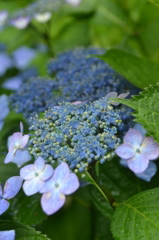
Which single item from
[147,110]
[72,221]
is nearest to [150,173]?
[147,110]

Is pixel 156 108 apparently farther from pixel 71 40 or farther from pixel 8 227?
pixel 71 40

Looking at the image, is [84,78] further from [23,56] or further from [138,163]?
[23,56]

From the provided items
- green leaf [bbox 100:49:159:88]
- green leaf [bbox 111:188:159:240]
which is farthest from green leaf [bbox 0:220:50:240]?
green leaf [bbox 100:49:159:88]

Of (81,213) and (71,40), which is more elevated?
(71,40)

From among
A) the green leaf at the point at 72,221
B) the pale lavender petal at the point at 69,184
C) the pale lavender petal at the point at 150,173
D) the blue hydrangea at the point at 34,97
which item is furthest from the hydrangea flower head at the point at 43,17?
the pale lavender petal at the point at 69,184

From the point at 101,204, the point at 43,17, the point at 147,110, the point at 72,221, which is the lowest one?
the point at 72,221

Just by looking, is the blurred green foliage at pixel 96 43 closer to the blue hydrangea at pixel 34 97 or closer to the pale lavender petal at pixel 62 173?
the blue hydrangea at pixel 34 97

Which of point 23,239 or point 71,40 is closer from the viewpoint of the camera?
point 23,239

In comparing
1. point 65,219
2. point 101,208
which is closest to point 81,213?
point 65,219
